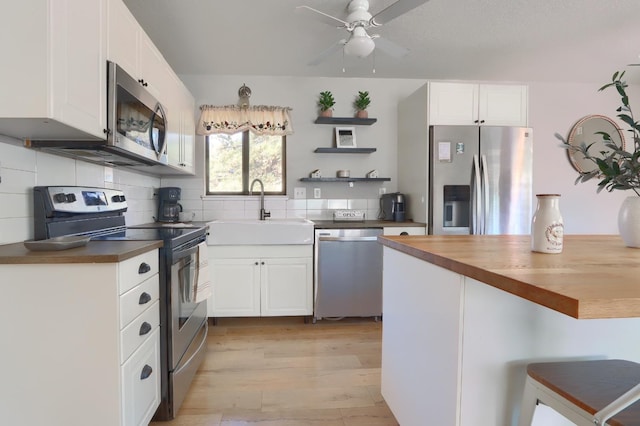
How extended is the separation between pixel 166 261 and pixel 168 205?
61.8 inches

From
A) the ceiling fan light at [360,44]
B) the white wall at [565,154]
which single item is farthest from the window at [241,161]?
the white wall at [565,154]

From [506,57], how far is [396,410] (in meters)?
3.13

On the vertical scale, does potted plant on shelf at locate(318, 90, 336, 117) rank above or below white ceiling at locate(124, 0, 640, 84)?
below

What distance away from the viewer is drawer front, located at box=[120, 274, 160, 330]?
4.17 feet

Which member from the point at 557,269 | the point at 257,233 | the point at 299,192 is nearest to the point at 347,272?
the point at 257,233

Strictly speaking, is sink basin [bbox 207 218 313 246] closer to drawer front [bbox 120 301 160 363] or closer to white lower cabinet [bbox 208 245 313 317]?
white lower cabinet [bbox 208 245 313 317]

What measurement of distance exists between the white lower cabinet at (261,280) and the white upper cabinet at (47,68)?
161 cm

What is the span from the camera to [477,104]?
10.0 ft

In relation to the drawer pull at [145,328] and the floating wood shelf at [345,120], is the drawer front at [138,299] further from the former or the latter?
the floating wood shelf at [345,120]

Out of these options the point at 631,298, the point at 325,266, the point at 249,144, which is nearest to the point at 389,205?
the point at 325,266

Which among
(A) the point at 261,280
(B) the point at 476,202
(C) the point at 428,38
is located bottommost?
(A) the point at 261,280

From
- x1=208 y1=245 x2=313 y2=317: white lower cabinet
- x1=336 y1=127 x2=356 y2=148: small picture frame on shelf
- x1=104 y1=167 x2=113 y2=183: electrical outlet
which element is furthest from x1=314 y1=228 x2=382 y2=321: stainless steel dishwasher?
x1=104 y1=167 x2=113 y2=183: electrical outlet

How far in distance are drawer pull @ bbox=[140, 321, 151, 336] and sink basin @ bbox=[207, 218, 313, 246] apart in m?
1.36

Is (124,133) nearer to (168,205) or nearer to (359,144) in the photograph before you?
(168,205)
